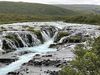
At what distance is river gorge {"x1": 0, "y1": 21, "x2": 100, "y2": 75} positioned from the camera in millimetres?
41944

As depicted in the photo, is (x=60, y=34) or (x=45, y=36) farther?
(x=45, y=36)

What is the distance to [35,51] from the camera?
58.3 metres

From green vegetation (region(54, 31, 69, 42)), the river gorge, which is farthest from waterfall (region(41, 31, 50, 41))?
green vegetation (region(54, 31, 69, 42))

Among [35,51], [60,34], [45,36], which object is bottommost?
[45,36]

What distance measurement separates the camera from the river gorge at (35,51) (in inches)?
1651

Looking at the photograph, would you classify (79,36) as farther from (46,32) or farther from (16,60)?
(16,60)

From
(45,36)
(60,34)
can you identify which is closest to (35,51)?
(60,34)

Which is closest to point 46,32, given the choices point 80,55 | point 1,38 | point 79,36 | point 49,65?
point 79,36

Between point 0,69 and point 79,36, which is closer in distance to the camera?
point 0,69

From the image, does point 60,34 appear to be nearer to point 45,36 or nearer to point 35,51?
point 45,36

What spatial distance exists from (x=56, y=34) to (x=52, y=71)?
1666 inches

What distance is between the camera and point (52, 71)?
1555 inches

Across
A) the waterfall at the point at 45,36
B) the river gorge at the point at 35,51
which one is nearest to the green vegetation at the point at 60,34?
the river gorge at the point at 35,51

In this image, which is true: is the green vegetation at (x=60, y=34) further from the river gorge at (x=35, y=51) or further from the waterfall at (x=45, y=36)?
the waterfall at (x=45, y=36)
